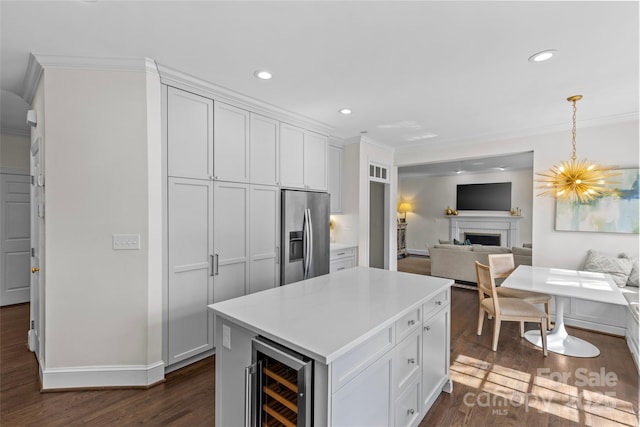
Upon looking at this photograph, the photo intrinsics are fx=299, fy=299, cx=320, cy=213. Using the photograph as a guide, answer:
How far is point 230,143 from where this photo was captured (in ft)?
9.86

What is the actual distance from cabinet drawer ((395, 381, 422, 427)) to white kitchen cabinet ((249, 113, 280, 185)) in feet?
7.78

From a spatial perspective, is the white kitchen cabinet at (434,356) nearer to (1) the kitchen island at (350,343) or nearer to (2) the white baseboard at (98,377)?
(1) the kitchen island at (350,343)

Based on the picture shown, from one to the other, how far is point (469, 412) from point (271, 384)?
156 cm

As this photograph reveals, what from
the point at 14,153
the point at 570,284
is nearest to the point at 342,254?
the point at 570,284

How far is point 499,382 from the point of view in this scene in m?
2.49

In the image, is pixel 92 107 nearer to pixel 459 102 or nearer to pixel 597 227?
pixel 459 102

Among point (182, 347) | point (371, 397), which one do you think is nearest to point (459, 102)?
point (371, 397)

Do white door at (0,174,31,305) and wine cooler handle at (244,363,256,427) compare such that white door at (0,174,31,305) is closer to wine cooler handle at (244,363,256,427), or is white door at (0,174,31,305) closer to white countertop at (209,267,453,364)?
white countertop at (209,267,453,364)

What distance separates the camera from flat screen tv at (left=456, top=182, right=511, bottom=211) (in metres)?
8.06

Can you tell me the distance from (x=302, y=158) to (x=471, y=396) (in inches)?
118

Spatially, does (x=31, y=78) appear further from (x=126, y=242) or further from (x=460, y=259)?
(x=460, y=259)

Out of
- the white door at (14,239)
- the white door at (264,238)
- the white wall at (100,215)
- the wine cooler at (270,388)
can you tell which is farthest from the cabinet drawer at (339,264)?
the white door at (14,239)

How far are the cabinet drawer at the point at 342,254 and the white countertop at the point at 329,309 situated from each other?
6.37 ft

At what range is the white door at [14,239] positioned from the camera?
4301mm
